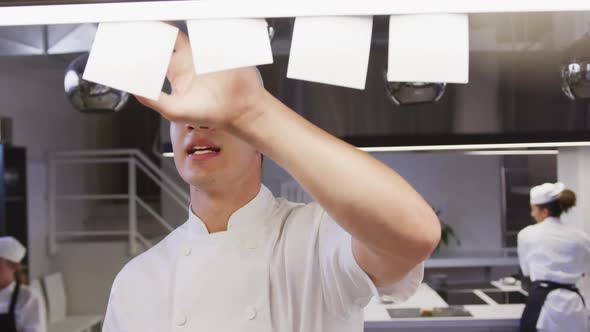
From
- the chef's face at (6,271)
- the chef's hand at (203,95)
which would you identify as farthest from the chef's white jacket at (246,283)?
the chef's face at (6,271)

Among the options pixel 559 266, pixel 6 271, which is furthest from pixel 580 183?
pixel 6 271

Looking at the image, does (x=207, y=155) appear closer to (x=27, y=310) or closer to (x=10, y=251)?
(x=27, y=310)

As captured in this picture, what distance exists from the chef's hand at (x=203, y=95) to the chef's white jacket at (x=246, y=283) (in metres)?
0.25

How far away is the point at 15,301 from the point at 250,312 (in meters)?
2.73

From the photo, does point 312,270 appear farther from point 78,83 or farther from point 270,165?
point 270,165

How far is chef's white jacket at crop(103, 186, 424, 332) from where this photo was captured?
731mm

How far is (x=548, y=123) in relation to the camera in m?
1.77

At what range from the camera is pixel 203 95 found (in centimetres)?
46

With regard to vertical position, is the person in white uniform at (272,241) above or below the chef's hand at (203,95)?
below

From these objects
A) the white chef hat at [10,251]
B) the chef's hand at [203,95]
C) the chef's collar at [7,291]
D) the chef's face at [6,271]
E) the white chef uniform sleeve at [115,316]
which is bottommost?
the chef's collar at [7,291]

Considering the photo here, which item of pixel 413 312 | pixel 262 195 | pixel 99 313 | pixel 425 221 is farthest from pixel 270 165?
pixel 425 221

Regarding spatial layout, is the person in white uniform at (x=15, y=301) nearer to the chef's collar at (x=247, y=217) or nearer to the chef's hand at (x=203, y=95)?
the chef's collar at (x=247, y=217)

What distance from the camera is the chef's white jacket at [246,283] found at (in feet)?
2.40

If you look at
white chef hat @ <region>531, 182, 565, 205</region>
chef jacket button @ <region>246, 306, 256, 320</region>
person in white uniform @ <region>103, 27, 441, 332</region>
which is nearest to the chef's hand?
person in white uniform @ <region>103, 27, 441, 332</region>
